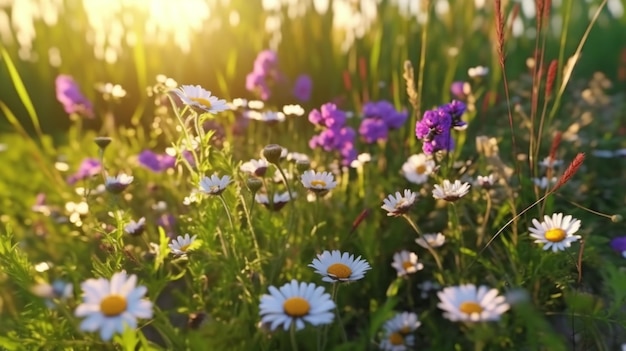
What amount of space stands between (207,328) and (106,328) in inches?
10.4

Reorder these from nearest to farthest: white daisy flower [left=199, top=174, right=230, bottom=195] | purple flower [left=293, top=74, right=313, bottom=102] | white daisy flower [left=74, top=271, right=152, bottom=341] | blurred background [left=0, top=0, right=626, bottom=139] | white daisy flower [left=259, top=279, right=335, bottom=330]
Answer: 1. white daisy flower [left=74, top=271, right=152, bottom=341]
2. white daisy flower [left=259, top=279, right=335, bottom=330]
3. white daisy flower [left=199, top=174, right=230, bottom=195]
4. purple flower [left=293, top=74, right=313, bottom=102]
5. blurred background [left=0, top=0, right=626, bottom=139]

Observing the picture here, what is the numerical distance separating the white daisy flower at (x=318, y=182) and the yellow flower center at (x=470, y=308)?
57cm

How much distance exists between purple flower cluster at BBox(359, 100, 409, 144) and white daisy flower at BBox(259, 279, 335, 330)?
40.7 inches

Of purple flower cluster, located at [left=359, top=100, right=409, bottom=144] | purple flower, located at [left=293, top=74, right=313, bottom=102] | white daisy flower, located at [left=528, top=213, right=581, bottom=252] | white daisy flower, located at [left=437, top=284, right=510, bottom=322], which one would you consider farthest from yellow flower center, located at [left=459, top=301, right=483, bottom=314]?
purple flower, located at [left=293, top=74, right=313, bottom=102]

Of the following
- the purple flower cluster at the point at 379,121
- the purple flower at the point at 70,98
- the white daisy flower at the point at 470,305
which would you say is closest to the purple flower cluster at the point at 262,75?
the purple flower cluster at the point at 379,121

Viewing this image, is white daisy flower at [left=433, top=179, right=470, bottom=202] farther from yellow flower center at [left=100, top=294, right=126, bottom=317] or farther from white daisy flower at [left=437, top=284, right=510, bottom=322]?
yellow flower center at [left=100, top=294, right=126, bottom=317]

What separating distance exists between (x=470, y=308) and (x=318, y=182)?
0.61 metres

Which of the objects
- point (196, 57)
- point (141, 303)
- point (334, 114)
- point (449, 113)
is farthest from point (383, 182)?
point (196, 57)

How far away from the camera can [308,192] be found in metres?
1.70

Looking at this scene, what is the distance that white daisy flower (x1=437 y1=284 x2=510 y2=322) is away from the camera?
3.02 ft

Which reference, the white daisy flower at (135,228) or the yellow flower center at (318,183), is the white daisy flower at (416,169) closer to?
the yellow flower center at (318,183)

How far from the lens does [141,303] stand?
89 cm

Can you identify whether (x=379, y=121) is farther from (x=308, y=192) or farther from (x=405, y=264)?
(x=405, y=264)

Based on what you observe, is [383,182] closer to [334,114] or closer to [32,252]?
[334,114]
